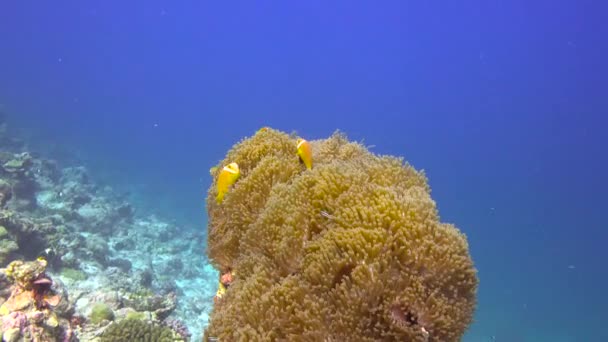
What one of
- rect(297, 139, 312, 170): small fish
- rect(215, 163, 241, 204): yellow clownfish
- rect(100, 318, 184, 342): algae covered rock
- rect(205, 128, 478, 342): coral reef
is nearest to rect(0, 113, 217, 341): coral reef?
rect(100, 318, 184, 342): algae covered rock

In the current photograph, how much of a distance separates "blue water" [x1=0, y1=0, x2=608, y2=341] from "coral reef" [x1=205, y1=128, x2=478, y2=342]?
23.1 meters

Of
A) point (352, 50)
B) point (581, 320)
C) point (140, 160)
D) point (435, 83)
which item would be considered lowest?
point (581, 320)

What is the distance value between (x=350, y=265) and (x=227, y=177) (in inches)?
69.1

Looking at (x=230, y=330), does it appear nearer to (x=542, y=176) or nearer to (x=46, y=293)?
(x=46, y=293)

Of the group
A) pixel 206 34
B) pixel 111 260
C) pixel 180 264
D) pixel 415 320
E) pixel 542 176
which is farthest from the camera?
pixel 206 34

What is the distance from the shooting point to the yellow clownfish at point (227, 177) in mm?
4035

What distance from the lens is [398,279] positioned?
266 cm

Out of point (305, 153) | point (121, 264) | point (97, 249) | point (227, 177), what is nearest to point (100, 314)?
point (227, 177)

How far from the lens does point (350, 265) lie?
279cm

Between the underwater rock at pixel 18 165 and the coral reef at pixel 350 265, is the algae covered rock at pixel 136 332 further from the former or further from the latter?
the underwater rock at pixel 18 165

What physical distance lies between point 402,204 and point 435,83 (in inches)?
4856

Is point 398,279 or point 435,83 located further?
point 435,83

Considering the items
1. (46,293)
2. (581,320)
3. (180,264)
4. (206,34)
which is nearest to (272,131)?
(46,293)

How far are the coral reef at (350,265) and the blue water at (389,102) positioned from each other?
2313 centimetres
